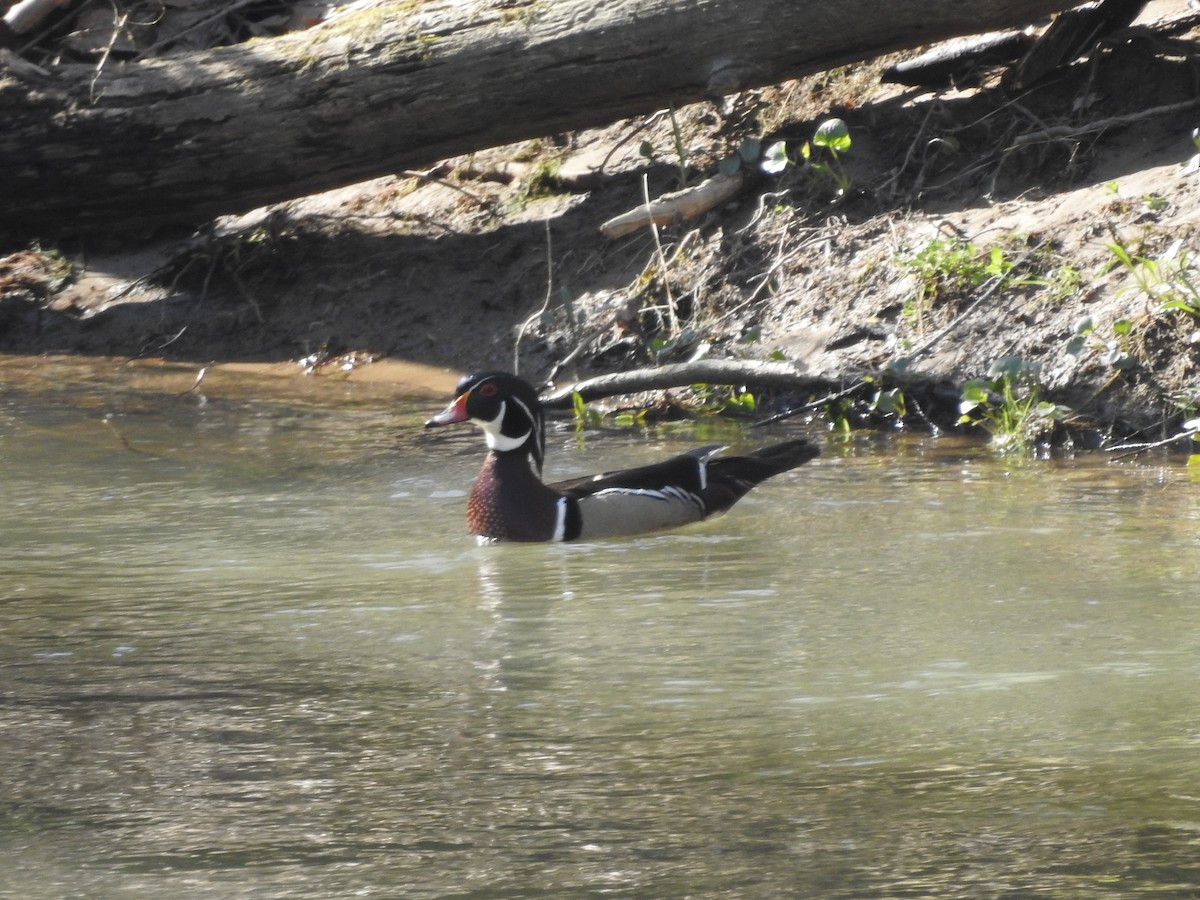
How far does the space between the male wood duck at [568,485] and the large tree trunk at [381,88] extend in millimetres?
2634

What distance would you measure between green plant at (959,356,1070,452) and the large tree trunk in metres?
2.04

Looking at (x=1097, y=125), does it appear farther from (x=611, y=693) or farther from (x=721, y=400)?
(x=611, y=693)

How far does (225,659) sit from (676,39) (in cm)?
517

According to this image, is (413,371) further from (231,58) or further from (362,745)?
(362,745)

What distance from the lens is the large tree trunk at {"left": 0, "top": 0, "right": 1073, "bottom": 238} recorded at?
8516mm

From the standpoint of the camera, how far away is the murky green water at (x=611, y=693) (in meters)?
2.97

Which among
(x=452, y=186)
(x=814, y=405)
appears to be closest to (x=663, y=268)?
(x=814, y=405)

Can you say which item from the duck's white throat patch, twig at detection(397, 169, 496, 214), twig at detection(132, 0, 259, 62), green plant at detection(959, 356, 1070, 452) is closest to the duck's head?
the duck's white throat patch

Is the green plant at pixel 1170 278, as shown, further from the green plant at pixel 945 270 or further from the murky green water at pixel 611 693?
the murky green water at pixel 611 693

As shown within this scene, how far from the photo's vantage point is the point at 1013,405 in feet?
23.7

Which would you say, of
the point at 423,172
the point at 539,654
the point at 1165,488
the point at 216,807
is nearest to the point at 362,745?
the point at 216,807

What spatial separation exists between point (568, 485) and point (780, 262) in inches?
106

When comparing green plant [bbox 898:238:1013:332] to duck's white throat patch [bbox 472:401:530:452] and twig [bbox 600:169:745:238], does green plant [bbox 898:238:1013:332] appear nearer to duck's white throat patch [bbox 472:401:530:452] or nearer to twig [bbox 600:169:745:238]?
twig [bbox 600:169:745:238]

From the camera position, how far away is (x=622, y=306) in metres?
9.05
